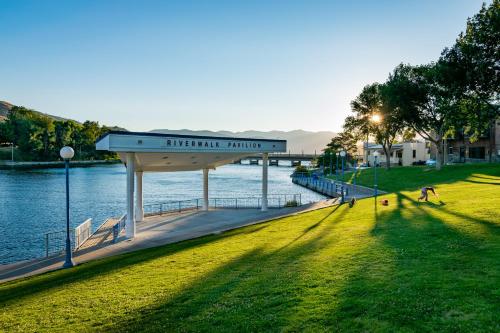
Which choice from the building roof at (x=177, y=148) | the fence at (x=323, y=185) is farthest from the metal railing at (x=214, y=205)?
the fence at (x=323, y=185)

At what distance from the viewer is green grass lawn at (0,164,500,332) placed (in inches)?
258

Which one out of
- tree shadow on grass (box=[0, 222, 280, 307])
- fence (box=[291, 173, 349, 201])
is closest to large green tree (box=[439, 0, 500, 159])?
fence (box=[291, 173, 349, 201])

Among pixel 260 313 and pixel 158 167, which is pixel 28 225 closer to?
pixel 158 167

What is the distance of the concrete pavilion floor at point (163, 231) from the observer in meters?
13.9

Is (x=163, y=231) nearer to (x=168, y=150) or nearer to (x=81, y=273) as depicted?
(x=168, y=150)

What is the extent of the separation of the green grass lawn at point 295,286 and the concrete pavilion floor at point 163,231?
5.17 feet

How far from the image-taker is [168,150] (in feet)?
63.6

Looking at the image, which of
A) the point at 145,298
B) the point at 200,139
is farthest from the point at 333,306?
the point at 200,139

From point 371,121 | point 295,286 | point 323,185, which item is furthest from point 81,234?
point 371,121

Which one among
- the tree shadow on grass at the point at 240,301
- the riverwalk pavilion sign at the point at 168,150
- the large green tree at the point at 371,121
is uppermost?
the large green tree at the point at 371,121

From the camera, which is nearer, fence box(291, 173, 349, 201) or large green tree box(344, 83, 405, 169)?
fence box(291, 173, 349, 201)

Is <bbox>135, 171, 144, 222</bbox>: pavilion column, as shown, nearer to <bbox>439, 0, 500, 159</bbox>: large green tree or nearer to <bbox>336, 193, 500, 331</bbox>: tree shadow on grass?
<bbox>336, 193, 500, 331</bbox>: tree shadow on grass

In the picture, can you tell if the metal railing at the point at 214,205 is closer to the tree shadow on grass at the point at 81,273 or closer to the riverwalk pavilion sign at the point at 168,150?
the riverwalk pavilion sign at the point at 168,150

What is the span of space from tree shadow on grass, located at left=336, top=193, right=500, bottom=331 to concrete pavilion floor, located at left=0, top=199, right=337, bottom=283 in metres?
10.7
